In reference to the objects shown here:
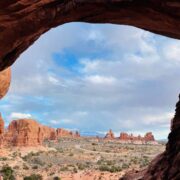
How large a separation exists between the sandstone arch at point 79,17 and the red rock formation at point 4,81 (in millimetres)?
6425

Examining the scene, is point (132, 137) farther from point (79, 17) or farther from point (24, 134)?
point (79, 17)

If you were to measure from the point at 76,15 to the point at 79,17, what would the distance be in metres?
0.34

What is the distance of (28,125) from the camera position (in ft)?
349

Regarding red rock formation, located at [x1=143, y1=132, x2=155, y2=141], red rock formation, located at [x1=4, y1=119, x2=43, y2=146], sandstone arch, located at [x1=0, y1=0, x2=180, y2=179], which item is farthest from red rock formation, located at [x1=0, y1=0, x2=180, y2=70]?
red rock formation, located at [x1=143, y1=132, x2=155, y2=141]

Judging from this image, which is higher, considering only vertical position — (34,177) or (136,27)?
(136,27)

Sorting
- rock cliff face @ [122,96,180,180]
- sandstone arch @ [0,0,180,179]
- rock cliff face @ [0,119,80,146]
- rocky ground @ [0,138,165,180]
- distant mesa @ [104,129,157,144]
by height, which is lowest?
rock cliff face @ [122,96,180,180]

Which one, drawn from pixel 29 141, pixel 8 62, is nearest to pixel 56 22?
pixel 8 62

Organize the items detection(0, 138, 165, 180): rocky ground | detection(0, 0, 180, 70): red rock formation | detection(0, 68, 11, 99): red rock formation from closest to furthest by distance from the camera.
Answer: detection(0, 0, 180, 70): red rock formation < detection(0, 68, 11, 99): red rock formation < detection(0, 138, 165, 180): rocky ground

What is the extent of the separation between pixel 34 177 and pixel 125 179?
26.7m

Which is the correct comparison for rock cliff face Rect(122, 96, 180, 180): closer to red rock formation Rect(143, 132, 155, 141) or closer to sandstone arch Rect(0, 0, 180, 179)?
sandstone arch Rect(0, 0, 180, 179)

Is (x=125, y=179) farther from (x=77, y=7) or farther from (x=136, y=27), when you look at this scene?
(x=77, y=7)

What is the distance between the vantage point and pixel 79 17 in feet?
44.1

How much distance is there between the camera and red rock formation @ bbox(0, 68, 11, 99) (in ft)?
70.7

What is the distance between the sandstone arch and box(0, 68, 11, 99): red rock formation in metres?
6.42
